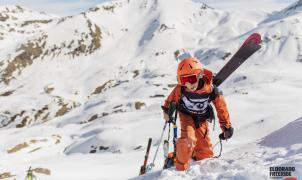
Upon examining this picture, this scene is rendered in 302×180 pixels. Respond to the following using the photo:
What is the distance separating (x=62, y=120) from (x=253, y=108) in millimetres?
55522

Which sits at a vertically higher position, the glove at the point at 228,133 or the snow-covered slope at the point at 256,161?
the glove at the point at 228,133

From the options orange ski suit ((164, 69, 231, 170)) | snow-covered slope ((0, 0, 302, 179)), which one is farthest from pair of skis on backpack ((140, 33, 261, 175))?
snow-covered slope ((0, 0, 302, 179))

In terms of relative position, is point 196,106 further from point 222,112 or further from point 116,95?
point 116,95

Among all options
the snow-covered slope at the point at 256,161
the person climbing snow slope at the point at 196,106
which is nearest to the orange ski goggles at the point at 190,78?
the person climbing snow slope at the point at 196,106

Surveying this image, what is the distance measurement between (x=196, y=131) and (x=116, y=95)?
104 m

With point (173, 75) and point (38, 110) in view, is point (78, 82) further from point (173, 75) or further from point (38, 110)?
point (173, 75)

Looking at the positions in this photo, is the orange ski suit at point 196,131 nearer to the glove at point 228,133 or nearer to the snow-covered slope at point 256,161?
the glove at point 228,133

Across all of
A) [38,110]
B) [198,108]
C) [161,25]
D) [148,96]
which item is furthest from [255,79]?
[161,25]

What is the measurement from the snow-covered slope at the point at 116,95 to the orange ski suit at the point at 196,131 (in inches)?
19.6

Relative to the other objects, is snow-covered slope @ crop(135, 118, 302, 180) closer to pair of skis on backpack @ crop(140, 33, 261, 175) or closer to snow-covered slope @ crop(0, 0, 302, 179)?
snow-covered slope @ crop(0, 0, 302, 179)

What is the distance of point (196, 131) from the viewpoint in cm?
852

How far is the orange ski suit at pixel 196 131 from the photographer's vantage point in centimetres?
733

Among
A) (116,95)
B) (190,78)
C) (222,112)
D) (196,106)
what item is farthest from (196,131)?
(116,95)

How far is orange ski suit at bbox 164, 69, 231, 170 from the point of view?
289 inches
